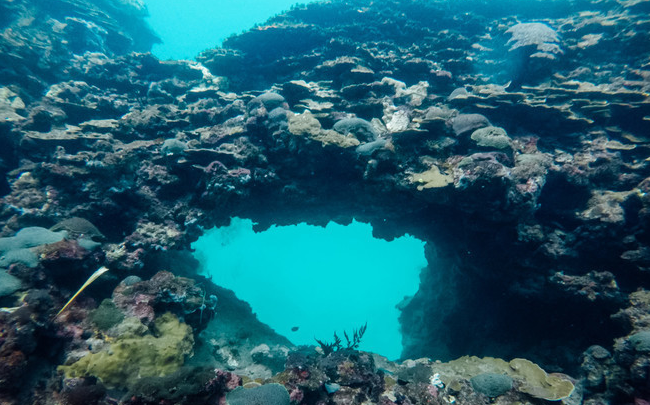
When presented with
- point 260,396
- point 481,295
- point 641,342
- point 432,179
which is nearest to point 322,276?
point 481,295

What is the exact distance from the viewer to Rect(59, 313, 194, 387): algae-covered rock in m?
5.12

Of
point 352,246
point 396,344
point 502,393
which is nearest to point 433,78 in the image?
point 502,393

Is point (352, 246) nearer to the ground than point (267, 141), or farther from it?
farther from it

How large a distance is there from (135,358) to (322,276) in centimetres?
10834

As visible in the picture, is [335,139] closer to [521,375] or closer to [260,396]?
[260,396]

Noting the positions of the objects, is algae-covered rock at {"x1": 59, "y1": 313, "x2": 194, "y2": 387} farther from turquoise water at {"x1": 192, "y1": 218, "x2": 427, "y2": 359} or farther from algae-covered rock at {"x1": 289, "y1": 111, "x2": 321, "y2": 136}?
turquoise water at {"x1": 192, "y1": 218, "x2": 427, "y2": 359}

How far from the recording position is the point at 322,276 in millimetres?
110562

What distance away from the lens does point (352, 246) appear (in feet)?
308

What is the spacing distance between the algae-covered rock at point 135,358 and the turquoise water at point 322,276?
230 ft

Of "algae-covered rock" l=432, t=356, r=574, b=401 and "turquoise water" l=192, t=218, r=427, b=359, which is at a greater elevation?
"turquoise water" l=192, t=218, r=427, b=359

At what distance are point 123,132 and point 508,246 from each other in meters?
15.1

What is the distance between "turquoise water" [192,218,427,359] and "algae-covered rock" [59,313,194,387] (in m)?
70.2

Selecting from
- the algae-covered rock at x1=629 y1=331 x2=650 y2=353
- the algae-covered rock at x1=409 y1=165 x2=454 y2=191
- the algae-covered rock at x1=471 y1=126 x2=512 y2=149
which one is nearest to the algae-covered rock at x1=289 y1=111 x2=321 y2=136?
the algae-covered rock at x1=409 y1=165 x2=454 y2=191

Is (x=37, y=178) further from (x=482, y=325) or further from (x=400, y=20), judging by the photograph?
(x=400, y=20)
